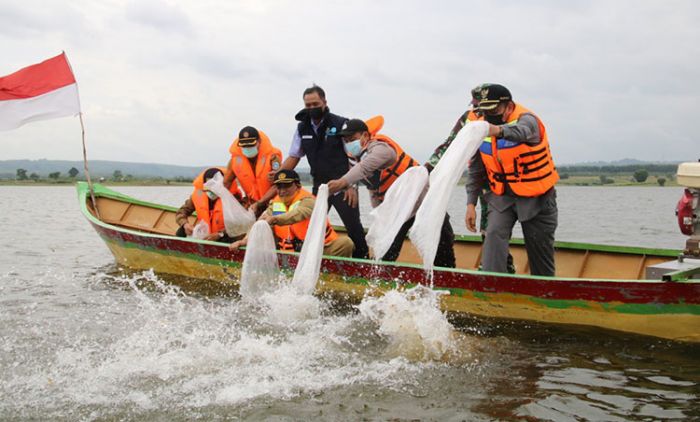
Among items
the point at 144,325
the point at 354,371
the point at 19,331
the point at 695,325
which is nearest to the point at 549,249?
the point at 695,325

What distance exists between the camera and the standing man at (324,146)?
8.33m

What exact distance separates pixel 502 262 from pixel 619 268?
2308 millimetres

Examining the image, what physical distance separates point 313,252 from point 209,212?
3.24 metres

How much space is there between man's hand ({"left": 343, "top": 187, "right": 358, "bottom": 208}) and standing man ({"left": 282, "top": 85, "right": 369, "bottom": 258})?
117 millimetres

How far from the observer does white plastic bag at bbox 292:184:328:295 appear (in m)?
7.14

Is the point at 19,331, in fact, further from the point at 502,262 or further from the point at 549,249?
the point at 549,249

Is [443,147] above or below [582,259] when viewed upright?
above

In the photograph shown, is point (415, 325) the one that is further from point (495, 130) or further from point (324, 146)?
A: point (324, 146)

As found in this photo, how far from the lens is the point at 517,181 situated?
256 inches

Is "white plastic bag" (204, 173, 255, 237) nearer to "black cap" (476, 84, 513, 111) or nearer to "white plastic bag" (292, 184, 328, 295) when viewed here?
"white plastic bag" (292, 184, 328, 295)

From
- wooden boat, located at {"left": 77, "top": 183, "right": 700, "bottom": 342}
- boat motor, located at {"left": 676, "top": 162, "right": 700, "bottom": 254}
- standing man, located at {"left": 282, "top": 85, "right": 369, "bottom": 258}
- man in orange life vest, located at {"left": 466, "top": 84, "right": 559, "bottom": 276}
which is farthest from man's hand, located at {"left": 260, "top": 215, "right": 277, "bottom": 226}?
boat motor, located at {"left": 676, "top": 162, "right": 700, "bottom": 254}

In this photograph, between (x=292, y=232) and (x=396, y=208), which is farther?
(x=292, y=232)

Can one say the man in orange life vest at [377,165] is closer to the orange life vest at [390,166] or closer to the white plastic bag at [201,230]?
the orange life vest at [390,166]

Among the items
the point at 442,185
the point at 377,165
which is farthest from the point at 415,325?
the point at 377,165
